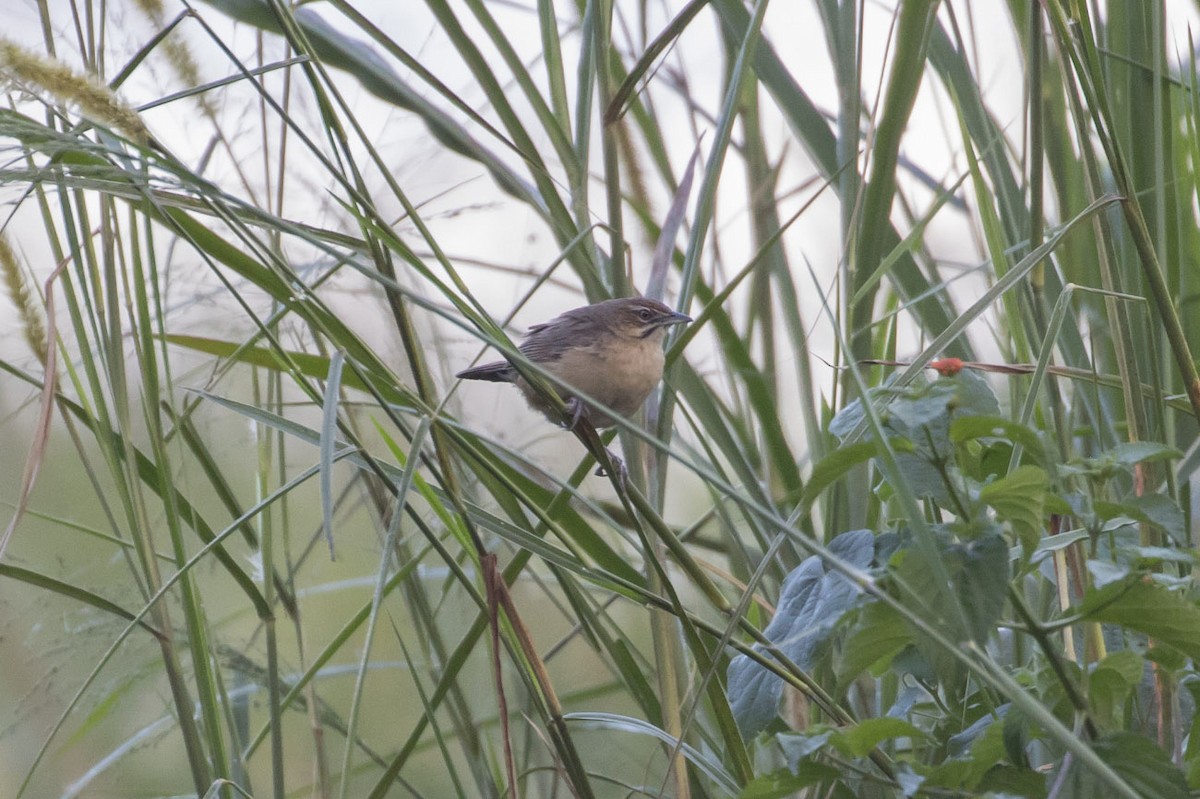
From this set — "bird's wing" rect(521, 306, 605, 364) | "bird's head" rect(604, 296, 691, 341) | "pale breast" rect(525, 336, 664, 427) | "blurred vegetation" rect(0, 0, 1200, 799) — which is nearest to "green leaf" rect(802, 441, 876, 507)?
"blurred vegetation" rect(0, 0, 1200, 799)

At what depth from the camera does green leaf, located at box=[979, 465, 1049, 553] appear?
3.05 ft

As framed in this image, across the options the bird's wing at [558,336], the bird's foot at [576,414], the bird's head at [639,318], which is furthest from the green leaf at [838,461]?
the bird's wing at [558,336]

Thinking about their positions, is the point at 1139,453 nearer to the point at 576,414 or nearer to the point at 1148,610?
the point at 1148,610

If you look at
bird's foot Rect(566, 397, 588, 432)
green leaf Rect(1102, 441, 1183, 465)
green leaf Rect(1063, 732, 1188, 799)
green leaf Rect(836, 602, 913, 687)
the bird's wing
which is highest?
the bird's wing

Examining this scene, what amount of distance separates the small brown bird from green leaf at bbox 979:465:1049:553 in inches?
54.5

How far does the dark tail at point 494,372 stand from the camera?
8.14ft

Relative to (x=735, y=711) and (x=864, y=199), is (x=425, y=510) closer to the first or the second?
(x=864, y=199)

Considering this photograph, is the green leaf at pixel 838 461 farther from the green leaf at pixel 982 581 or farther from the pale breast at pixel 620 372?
the pale breast at pixel 620 372

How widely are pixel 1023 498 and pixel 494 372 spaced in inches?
68.1

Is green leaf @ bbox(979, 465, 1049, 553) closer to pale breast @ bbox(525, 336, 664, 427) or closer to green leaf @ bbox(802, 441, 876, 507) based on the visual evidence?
green leaf @ bbox(802, 441, 876, 507)

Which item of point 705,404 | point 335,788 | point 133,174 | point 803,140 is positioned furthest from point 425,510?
point 133,174

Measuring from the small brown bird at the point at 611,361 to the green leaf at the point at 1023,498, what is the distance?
4.54 feet

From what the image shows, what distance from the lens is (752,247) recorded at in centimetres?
235

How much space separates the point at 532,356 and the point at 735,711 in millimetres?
1920
